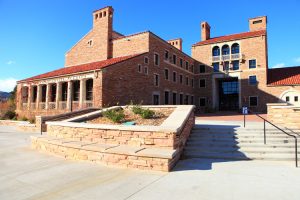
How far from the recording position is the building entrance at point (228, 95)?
38406 mm

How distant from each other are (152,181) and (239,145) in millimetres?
4293

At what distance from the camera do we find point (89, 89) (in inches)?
A: 861

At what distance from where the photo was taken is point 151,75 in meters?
25.4

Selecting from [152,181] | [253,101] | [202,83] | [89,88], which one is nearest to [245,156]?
[152,181]

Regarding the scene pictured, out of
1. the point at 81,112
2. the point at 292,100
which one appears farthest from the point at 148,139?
the point at 292,100

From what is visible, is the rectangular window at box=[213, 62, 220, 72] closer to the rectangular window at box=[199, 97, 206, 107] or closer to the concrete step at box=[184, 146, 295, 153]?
A: the rectangular window at box=[199, 97, 206, 107]

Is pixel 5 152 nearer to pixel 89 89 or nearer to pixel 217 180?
pixel 217 180

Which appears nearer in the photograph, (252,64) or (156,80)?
(156,80)

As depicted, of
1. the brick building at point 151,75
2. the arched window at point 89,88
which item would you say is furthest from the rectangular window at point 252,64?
the arched window at point 89,88


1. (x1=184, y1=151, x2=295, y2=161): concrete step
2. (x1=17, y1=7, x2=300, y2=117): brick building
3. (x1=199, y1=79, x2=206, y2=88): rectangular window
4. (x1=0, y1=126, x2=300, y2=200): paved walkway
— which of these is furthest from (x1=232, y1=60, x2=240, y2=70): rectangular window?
(x1=0, y1=126, x2=300, y2=200): paved walkway

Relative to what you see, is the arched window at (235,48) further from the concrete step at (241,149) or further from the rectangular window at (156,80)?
the concrete step at (241,149)

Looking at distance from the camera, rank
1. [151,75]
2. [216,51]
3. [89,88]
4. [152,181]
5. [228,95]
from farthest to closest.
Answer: [228,95] < [216,51] < [151,75] < [89,88] < [152,181]

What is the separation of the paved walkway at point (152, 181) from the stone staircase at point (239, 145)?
458 mm

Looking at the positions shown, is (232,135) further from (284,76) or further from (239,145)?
(284,76)
